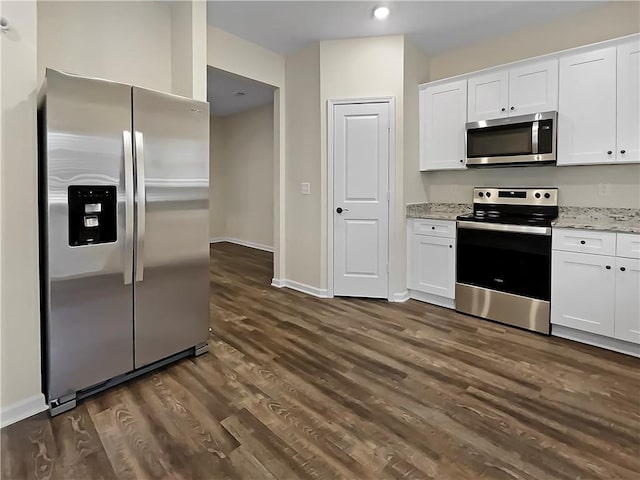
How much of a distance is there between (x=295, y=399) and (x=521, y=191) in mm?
2915

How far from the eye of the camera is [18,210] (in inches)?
75.1

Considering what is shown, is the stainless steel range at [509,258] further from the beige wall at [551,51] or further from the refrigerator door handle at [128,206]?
the refrigerator door handle at [128,206]

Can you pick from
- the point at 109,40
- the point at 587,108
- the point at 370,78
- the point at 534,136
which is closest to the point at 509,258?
the point at 534,136

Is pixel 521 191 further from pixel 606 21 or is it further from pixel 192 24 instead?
pixel 192 24

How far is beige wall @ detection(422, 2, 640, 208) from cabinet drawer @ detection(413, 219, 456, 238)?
34 centimetres

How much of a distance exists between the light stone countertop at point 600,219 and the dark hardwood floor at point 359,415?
3.07 ft

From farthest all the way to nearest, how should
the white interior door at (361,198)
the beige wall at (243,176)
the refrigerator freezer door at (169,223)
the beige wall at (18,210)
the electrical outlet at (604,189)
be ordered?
the beige wall at (243,176), the white interior door at (361,198), the electrical outlet at (604,189), the refrigerator freezer door at (169,223), the beige wall at (18,210)

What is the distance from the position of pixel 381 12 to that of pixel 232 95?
136 inches

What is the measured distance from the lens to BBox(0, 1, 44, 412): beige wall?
6.10ft

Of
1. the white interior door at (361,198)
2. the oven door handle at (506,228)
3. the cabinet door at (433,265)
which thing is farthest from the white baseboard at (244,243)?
the oven door handle at (506,228)

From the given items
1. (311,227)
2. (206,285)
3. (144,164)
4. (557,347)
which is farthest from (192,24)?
(557,347)

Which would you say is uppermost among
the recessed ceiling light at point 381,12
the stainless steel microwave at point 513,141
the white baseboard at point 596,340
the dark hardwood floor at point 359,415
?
the recessed ceiling light at point 381,12

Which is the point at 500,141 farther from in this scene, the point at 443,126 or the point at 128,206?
the point at 128,206

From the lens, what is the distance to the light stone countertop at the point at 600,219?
9.19 feet
